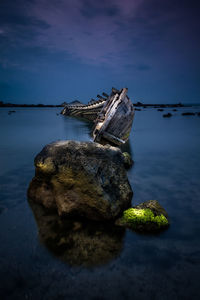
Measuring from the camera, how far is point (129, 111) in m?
12.3

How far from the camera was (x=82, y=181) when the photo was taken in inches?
188

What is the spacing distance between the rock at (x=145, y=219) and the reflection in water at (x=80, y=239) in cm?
29

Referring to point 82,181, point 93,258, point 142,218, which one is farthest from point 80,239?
point 142,218

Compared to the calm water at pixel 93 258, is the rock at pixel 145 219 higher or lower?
higher

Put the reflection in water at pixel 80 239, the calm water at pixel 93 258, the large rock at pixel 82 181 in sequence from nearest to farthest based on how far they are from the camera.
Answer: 1. the calm water at pixel 93 258
2. the reflection in water at pixel 80 239
3. the large rock at pixel 82 181

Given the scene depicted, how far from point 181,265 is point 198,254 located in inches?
21.6

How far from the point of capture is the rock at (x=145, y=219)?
14.4ft

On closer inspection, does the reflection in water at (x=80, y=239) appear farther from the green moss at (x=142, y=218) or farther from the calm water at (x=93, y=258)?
the green moss at (x=142, y=218)

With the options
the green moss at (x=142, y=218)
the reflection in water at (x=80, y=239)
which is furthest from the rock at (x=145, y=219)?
the reflection in water at (x=80, y=239)

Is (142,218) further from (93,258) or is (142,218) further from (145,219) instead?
(93,258)

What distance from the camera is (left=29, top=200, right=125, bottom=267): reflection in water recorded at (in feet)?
11.8

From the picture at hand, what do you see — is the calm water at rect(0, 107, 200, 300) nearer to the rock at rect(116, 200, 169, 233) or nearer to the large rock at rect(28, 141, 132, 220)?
the rock at rect(116, 200, 169, 233)

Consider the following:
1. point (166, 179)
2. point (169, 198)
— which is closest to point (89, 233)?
point (169, 198)

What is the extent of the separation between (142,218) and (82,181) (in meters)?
1.73
